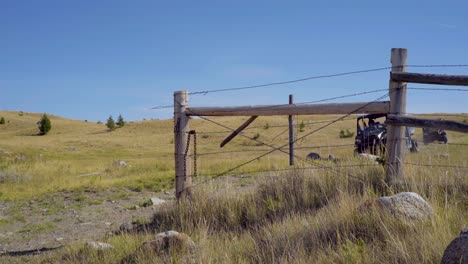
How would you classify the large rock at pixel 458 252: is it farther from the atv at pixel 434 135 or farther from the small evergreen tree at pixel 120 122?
the small evergreen tree at pixel 120 122

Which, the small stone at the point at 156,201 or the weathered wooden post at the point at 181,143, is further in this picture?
the small stone at the point at 156,201

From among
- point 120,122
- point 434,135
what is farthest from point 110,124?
point 434,135

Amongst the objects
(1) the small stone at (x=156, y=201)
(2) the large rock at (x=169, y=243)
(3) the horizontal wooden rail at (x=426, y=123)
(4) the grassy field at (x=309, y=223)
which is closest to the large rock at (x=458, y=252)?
(4) the grassy field at (x=309, y=223)

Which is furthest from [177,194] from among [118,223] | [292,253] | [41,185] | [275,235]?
[41,185]

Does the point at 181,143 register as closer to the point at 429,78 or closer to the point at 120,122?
the point at 429,78

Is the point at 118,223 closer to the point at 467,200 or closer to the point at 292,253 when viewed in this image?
the point at 292,253

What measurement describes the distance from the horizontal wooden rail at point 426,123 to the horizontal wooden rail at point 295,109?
9.7 inches

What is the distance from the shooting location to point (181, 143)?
7.82 metres

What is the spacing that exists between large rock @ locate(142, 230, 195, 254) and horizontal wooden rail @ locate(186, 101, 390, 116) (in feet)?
8.58

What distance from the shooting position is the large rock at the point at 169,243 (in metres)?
5.30

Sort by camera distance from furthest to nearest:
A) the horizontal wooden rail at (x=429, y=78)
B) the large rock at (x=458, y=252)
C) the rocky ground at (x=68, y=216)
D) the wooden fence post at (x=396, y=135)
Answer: the rocky ground at (x=68, y=216) → the wooden fence post at (x=396, y=135) → the horizontal wooden rail at (x=429, y=78) → the large rock at (x=458, y=252)

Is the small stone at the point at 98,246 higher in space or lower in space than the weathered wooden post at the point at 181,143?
lower

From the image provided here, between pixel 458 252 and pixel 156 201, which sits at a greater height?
pixel 458 252

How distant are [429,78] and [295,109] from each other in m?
1.89
